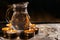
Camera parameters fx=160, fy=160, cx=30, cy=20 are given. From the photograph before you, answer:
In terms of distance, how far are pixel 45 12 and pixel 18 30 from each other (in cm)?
129

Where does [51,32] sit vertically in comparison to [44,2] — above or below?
below

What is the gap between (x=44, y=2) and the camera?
2330 mm

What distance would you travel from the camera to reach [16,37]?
3.76 ft

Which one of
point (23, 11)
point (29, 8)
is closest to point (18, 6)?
point (23, 11)

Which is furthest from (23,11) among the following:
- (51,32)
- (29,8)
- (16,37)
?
(29,8)

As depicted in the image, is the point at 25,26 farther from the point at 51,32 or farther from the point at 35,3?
the point at 35,3

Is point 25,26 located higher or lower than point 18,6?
lower

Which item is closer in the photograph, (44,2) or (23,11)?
(23,11)

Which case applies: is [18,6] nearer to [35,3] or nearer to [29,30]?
[29,30]

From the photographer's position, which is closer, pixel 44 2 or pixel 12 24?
pixel 12 24

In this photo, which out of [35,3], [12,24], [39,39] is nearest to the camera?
[39,39]

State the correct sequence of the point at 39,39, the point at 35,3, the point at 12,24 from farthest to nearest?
the point at 35,3 < the point at 12,24 < the point at 39,39

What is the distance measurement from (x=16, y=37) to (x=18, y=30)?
80 millimetres

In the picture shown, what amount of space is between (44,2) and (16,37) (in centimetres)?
128
